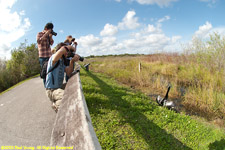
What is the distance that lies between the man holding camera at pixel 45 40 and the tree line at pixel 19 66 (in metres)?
5.99

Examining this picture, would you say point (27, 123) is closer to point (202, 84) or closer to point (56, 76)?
point (56, 76)

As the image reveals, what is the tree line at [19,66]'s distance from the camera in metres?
8.81

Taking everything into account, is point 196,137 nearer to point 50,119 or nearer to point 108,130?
point 108,130

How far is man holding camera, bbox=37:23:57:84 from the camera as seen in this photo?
439 cm

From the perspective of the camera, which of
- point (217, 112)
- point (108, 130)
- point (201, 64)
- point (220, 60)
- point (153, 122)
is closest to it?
point (108, 130)

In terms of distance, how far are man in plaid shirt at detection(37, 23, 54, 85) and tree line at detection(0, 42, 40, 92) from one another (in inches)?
236

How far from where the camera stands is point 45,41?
4547 millimetres

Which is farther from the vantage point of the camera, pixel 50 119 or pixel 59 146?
pixel 50 119

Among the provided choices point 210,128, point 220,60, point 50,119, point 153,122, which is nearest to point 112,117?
point 153,122

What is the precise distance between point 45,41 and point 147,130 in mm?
4190

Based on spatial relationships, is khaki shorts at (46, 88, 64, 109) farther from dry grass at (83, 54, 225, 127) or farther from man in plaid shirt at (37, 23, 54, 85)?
dry grass at (83, 54, 225, 127)

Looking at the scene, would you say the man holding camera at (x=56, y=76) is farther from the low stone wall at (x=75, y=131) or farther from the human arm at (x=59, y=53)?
the low stone wall at (x=75, y=131)

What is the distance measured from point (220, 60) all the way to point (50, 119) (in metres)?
7.35

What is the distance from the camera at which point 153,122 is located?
356 centimetres
